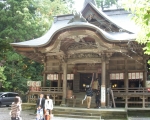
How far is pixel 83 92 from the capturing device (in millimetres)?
19062

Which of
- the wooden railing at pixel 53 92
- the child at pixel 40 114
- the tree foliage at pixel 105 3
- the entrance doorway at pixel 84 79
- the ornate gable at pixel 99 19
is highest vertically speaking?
the tree foliage at pixel 105 3

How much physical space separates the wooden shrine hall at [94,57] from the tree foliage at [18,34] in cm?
660

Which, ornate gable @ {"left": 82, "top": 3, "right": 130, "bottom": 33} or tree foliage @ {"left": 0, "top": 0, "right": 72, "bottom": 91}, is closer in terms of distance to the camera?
ornate gable @ {"left": 82, "top": 3, "right": 130, "bottom": 33}

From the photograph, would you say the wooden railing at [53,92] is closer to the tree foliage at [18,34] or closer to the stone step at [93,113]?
the stone step at [93,113]

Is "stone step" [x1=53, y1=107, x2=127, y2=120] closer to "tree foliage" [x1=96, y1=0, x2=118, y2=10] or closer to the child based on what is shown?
the child

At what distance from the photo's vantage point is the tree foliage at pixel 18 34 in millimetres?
25234

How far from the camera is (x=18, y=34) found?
2589cm

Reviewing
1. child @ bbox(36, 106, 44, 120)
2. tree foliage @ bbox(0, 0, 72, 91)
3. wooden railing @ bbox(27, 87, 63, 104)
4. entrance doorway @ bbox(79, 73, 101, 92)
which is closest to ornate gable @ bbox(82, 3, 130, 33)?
entrance doorway @ bbox(79, 73, 101, 92)

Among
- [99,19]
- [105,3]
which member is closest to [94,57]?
[99,19]

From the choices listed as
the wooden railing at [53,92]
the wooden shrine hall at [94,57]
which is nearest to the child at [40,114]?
the wooden shrine hall at [94,57]

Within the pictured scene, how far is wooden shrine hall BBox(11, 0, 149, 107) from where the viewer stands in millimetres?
15117

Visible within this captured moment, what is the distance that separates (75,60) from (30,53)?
4.39 m

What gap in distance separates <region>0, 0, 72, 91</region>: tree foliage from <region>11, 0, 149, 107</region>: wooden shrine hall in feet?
21.7

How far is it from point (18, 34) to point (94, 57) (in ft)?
41.4
